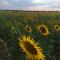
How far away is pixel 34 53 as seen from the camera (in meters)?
1.78

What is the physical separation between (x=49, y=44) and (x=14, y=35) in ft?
2.31

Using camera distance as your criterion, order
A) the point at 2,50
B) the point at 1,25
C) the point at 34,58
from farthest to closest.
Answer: the point at 1,25 < the point at 2,50 < the point at 34,58

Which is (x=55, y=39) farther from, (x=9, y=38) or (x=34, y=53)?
(x=34, y=53)

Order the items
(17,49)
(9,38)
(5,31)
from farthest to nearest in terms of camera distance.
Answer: (5,31) → (9,38) → (17,49)

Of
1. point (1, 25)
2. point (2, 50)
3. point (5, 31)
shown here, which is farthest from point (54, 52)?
point (1, 25)

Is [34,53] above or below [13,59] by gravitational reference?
above

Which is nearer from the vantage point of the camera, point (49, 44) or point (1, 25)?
point (49, 44)

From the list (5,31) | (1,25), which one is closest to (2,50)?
(5,31)

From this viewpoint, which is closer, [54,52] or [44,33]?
[54,52]

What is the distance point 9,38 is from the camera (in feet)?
9.79

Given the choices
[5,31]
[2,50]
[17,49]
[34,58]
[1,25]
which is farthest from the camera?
[1,25]

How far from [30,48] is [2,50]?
349 mm

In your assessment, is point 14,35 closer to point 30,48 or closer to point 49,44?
point 49,44

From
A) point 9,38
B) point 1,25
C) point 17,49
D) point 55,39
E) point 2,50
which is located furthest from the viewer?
point 1,25
